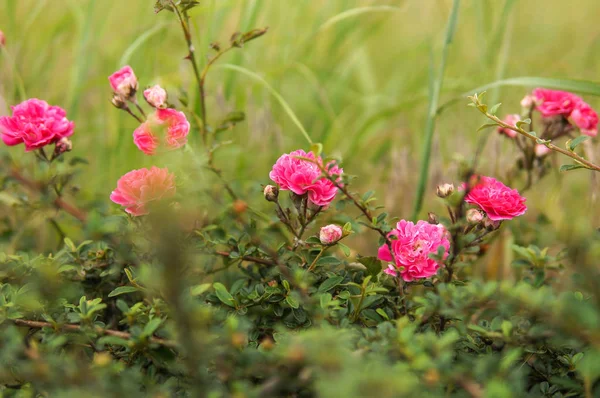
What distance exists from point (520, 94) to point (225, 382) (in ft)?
6.59

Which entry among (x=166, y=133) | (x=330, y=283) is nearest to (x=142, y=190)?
(x=166, y=133)

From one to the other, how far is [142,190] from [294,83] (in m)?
1.80

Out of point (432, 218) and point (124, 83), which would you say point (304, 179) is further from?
point (124, 83)

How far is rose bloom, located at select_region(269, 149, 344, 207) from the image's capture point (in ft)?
3.36

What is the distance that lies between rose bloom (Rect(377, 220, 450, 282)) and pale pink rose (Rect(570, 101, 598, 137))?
0.50 metres

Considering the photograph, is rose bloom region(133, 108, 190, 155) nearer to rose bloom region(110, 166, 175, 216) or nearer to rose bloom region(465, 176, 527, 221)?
rose bloom region(110, 166, 175, 216)

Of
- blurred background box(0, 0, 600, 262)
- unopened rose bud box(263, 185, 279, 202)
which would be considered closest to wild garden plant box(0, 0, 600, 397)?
unopened rose bud box(263, 185, 279, 202)

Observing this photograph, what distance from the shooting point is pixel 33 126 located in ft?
3.77

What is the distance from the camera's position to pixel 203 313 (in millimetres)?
791

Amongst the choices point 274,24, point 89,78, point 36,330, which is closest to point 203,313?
point 36,330

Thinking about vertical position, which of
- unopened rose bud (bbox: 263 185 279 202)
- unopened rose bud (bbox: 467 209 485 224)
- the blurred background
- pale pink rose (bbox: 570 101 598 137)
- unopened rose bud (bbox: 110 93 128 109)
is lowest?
the blurred background

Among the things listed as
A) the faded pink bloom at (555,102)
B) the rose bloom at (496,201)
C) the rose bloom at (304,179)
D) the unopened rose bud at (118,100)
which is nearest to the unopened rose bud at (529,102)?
the faded pink bloom at (555,102)

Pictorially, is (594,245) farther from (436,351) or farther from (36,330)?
(36,330)

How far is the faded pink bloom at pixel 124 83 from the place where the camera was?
1.19 m
